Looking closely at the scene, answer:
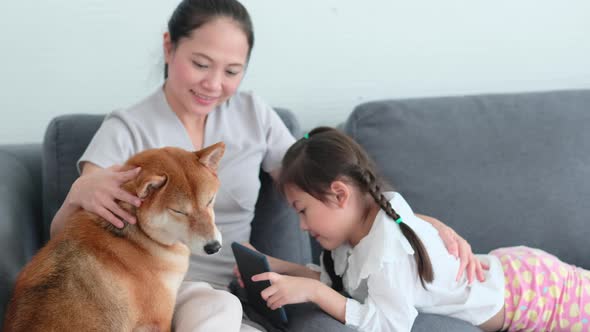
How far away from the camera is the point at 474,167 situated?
2.04 meters

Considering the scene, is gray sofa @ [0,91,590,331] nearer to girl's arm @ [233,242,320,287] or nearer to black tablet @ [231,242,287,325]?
girl's arm @ [233,242,320,287]

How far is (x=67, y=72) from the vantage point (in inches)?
84.1

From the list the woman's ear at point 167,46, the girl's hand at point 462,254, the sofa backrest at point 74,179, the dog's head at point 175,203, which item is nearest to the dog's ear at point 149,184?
the dog's head at point 175,203

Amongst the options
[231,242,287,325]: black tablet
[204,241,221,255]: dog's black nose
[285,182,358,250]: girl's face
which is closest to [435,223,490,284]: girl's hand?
[285,182,358,250]: girl's face

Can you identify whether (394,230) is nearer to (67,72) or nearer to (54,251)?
(54,251)

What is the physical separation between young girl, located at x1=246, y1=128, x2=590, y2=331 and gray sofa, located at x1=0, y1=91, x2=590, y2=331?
21 centimetres

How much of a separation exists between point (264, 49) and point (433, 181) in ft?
2.66

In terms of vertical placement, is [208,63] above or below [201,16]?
below

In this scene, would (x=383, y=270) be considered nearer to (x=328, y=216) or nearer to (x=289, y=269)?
(x=328, y=216)

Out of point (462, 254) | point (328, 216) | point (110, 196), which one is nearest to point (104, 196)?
point (110, 196)

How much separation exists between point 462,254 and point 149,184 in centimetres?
92

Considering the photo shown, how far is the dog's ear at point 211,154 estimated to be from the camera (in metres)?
1.30

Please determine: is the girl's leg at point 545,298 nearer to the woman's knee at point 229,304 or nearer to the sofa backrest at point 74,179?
the sofa backrest at point 74,179

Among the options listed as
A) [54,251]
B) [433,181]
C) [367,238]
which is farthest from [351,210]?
[54,251]
